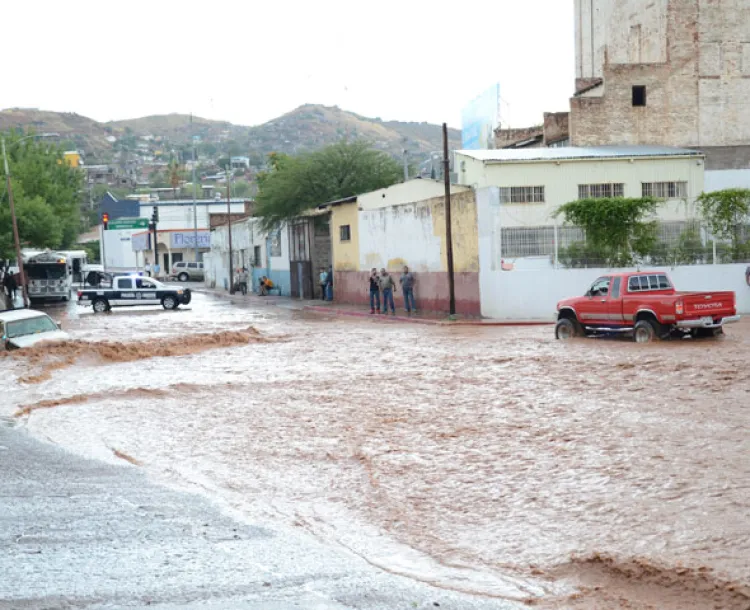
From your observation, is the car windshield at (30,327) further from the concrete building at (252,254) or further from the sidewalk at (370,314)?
the concrete building at (252,254)

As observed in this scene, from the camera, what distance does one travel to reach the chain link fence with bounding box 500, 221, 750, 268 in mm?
33844

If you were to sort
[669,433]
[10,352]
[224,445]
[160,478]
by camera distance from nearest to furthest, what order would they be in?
1. [160,478]
2. [669,433]
3. [224,445]
4. [10,352]

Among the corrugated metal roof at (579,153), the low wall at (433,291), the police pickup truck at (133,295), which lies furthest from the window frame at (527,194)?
the police pickup truck at (133,295)

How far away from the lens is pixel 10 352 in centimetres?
2650

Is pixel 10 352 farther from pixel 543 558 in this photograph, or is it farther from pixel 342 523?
pixel 543 558

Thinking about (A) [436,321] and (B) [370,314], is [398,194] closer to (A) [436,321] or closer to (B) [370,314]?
(B) [370,314]

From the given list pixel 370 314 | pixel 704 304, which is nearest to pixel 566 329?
pixel 704 304

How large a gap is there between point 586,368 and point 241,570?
42.6ft

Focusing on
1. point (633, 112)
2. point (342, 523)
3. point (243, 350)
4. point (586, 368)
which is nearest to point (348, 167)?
point (633, 112)

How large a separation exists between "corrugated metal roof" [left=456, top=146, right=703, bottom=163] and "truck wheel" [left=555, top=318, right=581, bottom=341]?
50.0 feet

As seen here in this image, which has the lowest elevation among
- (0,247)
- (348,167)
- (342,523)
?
(342,523)

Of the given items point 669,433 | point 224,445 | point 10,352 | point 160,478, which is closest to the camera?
point 160,478

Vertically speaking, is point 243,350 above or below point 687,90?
below

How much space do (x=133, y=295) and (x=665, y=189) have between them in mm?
25886
